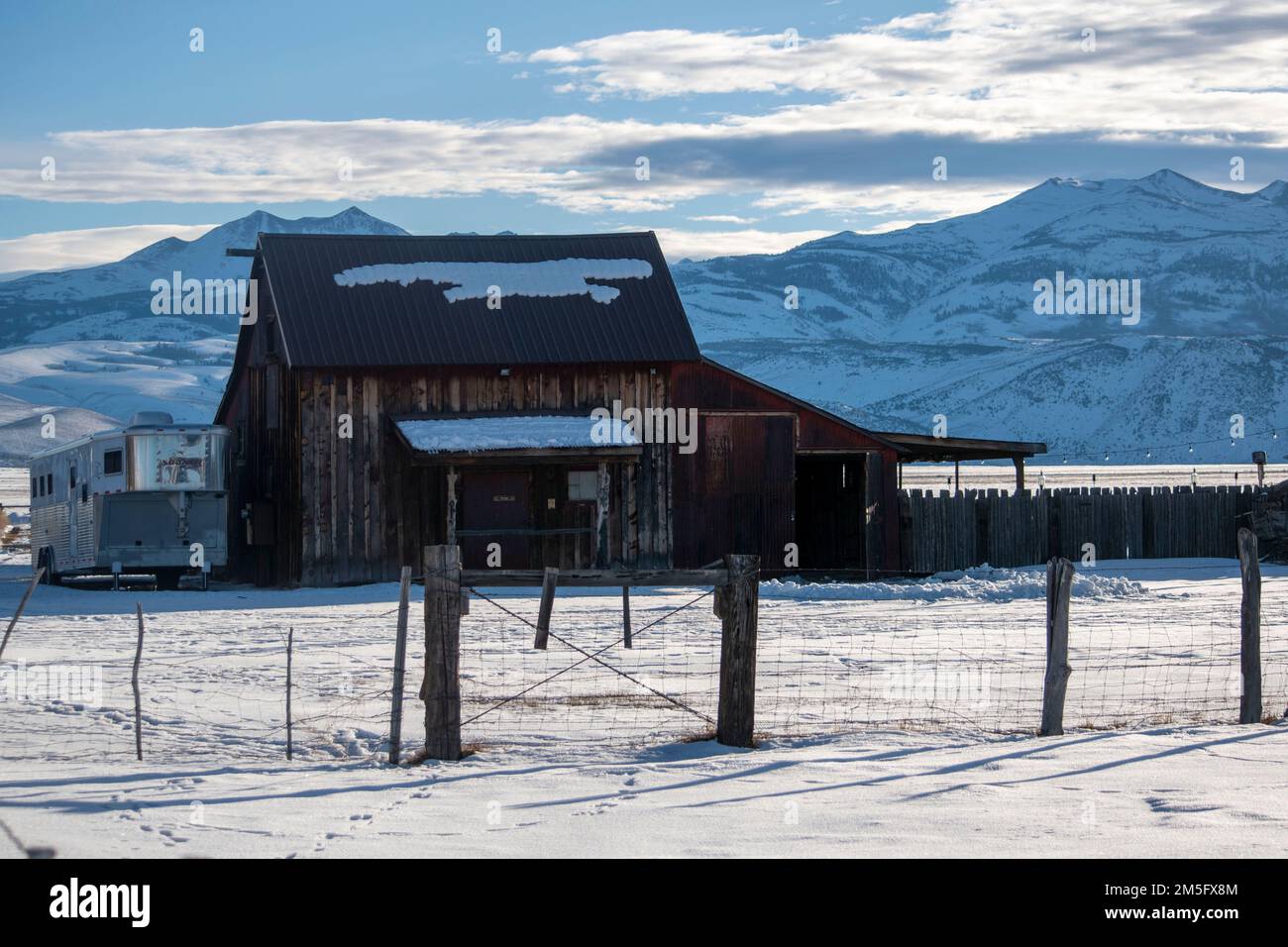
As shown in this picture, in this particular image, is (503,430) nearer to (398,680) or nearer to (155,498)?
(155,498)

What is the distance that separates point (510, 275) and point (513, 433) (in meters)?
4.29

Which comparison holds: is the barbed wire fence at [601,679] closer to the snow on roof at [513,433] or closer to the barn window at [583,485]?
the snow on roof at [513,433]

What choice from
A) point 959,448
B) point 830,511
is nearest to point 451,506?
point 830,511

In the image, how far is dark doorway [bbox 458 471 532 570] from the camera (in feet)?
93.9

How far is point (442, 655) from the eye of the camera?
10.9m

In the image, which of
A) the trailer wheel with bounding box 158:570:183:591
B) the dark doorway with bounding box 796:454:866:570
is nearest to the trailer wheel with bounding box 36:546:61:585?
the trailer wheel with bounding box 158:570:183:591

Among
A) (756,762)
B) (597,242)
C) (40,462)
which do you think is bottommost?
(756,762)

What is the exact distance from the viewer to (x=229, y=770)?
1039 centimetres

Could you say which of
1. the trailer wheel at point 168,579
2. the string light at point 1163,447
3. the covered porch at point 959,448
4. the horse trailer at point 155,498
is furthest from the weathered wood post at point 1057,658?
the string light at point 1163,447

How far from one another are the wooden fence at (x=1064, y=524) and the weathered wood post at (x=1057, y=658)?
1949 cm

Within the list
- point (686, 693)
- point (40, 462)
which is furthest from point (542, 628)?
point (40, 462)

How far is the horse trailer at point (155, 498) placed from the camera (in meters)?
26.8
